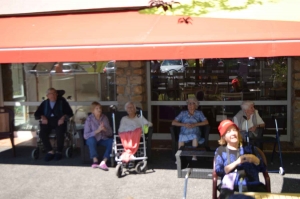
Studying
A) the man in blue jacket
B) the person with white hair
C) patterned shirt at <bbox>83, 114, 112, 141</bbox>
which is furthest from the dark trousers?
the person with white hair

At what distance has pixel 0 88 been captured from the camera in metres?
10.0

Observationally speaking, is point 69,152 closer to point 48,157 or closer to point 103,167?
point 48,157

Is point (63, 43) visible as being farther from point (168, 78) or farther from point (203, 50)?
point (168, 78)

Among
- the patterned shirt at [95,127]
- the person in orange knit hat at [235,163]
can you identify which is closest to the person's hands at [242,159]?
the person in orange knit hat at [235,163]

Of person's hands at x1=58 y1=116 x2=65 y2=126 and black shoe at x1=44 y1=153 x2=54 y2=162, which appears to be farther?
person's hands at x1=58 y1=116 x2=65 y2=126

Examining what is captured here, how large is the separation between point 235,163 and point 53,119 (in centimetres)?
461

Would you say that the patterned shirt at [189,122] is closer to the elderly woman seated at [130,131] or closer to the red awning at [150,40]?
the elderly woman seated at [130,131]

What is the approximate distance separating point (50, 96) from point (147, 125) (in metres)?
2.24

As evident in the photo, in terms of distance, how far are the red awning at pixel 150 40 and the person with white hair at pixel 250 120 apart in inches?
63.9

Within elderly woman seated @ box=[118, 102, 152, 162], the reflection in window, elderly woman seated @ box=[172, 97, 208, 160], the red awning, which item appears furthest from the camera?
the reflection in window

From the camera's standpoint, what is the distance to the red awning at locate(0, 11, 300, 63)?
5.53 m

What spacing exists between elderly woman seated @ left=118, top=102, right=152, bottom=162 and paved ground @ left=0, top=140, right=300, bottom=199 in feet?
1.36

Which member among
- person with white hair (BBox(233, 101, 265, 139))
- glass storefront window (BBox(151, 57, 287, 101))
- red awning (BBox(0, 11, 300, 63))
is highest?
red awning (BBox(0, 11, 300, 63))

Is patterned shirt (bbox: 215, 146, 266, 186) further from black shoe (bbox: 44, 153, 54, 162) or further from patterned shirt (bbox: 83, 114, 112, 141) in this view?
black shoe (bbox: 44, 153, 54, 162)
